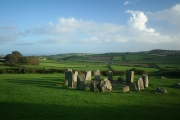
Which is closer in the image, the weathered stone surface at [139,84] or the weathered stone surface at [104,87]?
the weathered stone surface at [104,87]

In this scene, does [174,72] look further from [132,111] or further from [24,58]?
[24,58]

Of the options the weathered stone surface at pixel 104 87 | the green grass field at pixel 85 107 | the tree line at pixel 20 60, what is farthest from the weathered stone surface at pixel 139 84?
the tree line at pixel 20 60

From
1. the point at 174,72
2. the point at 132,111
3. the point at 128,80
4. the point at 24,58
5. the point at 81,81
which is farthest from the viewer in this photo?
the point at 24,58

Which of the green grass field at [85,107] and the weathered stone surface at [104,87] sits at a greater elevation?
the weathered stone surface at [104,87]

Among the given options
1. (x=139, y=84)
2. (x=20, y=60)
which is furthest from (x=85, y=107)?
(x=20, y=60)

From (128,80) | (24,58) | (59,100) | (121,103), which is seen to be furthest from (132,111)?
(24,58)

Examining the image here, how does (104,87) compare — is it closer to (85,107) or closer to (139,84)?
(139,84)

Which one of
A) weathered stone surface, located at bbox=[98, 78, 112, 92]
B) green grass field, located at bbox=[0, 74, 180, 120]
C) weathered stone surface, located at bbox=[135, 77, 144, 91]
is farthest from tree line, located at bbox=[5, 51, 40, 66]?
green grass field, located at bbox=[0, 74, 180, 120]

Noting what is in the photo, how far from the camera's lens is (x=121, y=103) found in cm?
1709

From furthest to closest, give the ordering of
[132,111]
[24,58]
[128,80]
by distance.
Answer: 1. [24,58]
2. [128,80]
3. [132,111]

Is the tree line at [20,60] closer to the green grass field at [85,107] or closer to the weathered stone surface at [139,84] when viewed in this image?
the weathered stone surface at [139,84]

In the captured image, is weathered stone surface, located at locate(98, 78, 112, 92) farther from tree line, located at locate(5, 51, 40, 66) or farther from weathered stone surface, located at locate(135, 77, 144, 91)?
tree line, located at locate(5, 51, 40, 66)

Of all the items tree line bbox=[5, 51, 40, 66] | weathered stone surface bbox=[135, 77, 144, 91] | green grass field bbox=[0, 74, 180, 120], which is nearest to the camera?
green grass field bbox=[0, 74, 180, 120]

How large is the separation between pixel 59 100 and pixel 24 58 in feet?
136
